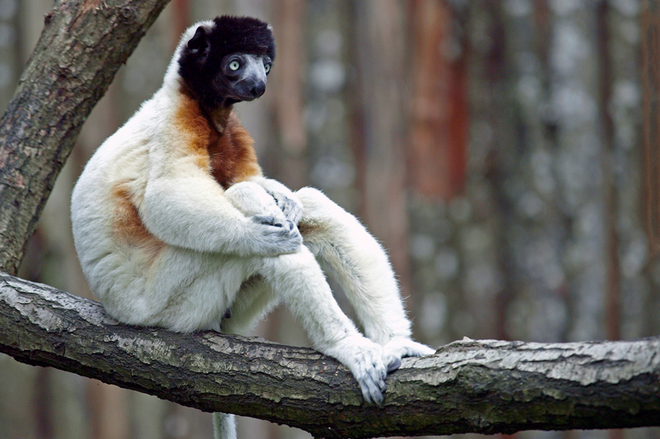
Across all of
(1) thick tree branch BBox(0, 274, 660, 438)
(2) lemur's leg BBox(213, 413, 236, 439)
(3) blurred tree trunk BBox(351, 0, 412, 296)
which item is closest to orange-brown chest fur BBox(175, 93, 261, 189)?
(1) thick tree branch BBox(0, 274, 660, 438)

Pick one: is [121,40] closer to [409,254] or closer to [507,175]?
[409,254]

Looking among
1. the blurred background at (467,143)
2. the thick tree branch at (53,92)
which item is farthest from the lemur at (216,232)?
the blurred background at (467,143)

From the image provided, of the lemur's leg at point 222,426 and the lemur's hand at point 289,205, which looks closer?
the lemur's hand at point 289,205

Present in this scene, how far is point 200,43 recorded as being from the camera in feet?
15.7

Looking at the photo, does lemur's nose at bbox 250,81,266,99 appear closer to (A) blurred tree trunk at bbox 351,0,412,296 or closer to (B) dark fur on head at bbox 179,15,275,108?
(B) dark fur on head at bbox 179,15,275,108

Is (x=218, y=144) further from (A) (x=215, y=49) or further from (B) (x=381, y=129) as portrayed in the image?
(B) (x=381, y=129)

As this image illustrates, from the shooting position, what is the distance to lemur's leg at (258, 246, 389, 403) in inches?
153

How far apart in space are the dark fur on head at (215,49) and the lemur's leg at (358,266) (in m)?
1.14

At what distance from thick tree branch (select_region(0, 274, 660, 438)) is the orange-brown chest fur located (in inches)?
50.8

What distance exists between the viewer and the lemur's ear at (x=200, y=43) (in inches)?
188

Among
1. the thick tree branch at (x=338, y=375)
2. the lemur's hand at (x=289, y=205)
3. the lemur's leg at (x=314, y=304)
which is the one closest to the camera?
the thick tree branch at (x=338, y=375)

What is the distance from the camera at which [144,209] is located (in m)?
4.30

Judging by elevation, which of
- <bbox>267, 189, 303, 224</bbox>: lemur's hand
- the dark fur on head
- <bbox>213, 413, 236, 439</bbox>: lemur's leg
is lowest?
<bbox>213, 413, 236, 439</bbox>: lemur's leg

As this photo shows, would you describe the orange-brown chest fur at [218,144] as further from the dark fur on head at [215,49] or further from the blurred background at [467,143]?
the blurred background at [467,143]
